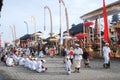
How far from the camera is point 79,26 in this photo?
52.0m

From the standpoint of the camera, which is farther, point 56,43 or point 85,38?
point 56,43

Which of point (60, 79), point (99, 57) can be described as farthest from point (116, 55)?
point (60, 79)

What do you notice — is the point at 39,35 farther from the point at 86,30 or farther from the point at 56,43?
the point at 86,30

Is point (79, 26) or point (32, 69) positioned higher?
point (79, 26)

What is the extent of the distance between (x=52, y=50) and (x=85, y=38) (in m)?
6.23

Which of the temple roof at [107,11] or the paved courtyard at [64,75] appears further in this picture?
the temple roof at [107,11]

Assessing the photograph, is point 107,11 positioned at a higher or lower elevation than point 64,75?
higher

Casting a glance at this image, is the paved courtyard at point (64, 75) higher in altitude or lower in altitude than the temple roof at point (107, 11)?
lower

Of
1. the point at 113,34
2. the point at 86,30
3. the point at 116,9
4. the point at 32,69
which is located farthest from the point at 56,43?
the point at 32,69

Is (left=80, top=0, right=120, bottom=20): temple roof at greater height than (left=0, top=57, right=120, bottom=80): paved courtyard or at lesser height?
greater

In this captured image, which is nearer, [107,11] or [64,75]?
[64,75]

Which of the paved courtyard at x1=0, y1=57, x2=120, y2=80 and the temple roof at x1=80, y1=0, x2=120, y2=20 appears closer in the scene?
the paved courtyard at x1=0, y1=57, x2=120, y2=80

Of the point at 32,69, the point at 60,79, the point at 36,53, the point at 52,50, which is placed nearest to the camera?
the point at 60,79

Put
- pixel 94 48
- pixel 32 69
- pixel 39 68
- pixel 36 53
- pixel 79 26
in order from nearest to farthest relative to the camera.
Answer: pixel 39 68, pixel 32 69, pixel 94 48, pixel 79 26, pixel 36 53
